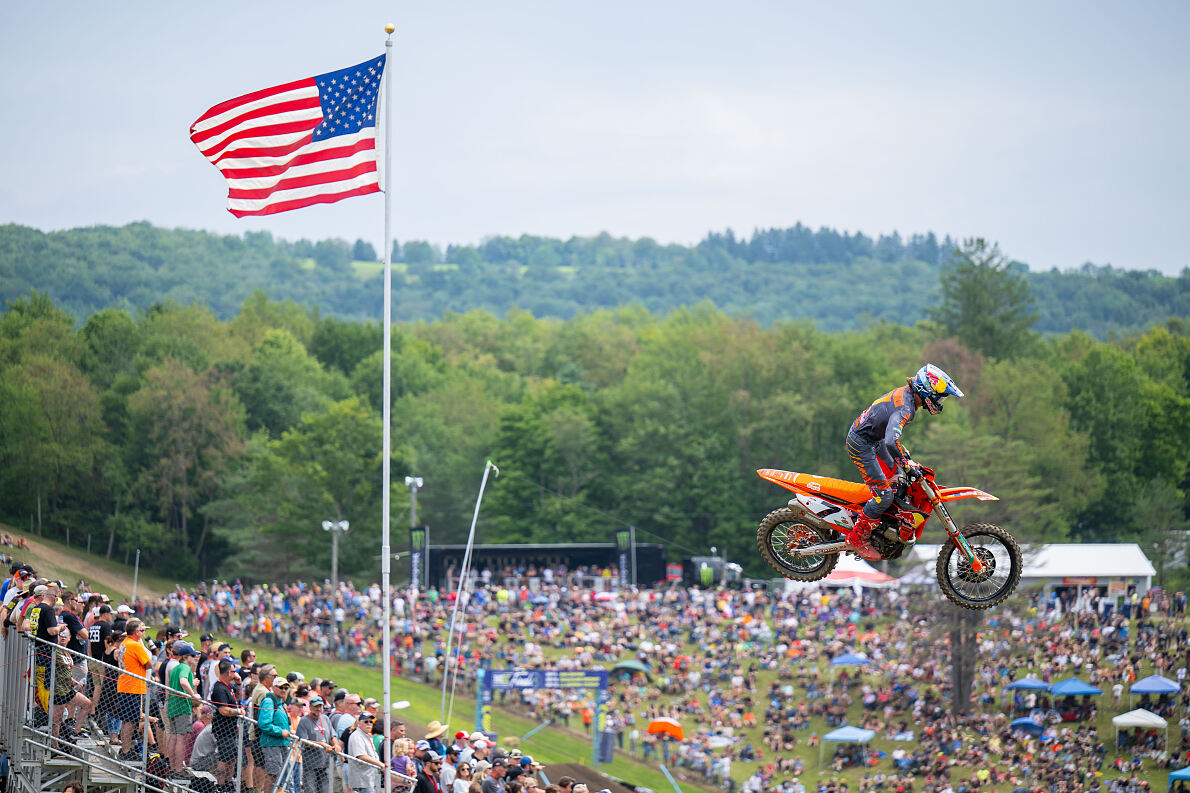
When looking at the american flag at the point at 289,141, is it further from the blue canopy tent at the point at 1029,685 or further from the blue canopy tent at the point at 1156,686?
the blue canopy tent at the point at 1029,685

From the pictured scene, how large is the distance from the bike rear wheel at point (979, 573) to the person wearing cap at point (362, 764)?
624 centimetres

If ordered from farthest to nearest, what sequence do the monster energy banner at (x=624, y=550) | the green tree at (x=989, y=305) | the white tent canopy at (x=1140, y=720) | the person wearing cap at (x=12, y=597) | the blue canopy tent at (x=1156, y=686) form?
the green tree at (x=989, y=305) → the monster energy banner at (x=624, y=550) → the blue canopy tent at (x=1156, y=686) → the white tent canopy at (x=1140, y=720) → the person wearing cap at (x=12, y=597)

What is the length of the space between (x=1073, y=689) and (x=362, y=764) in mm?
26555

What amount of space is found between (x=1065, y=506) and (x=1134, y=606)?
100 ft

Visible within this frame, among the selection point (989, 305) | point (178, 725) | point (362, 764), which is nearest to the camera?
point (178, 725)

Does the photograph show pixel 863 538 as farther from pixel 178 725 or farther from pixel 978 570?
pixel 178 725

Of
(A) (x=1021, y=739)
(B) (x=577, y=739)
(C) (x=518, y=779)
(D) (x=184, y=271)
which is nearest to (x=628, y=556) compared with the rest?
(B) (x=577, y=739)

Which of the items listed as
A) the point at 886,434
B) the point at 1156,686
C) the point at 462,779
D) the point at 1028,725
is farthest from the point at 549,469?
the point at 886,434

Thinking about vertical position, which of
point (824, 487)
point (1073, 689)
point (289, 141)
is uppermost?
point (289, 141)

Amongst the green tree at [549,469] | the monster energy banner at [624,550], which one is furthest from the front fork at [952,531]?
the green tree at [549,469]

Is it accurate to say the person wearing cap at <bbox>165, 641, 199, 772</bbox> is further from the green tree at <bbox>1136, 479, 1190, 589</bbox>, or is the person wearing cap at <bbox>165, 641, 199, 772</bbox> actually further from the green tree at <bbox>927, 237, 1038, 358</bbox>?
the green tree at <bbox>927, 237, 1038, 358</bbox>

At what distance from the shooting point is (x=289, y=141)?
1488cm

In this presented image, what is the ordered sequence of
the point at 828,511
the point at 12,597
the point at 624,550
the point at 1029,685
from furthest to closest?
the point at 624,550
the point at 1029,685
the point at 12,597
the point at 828,511

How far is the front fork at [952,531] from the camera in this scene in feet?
42.2
